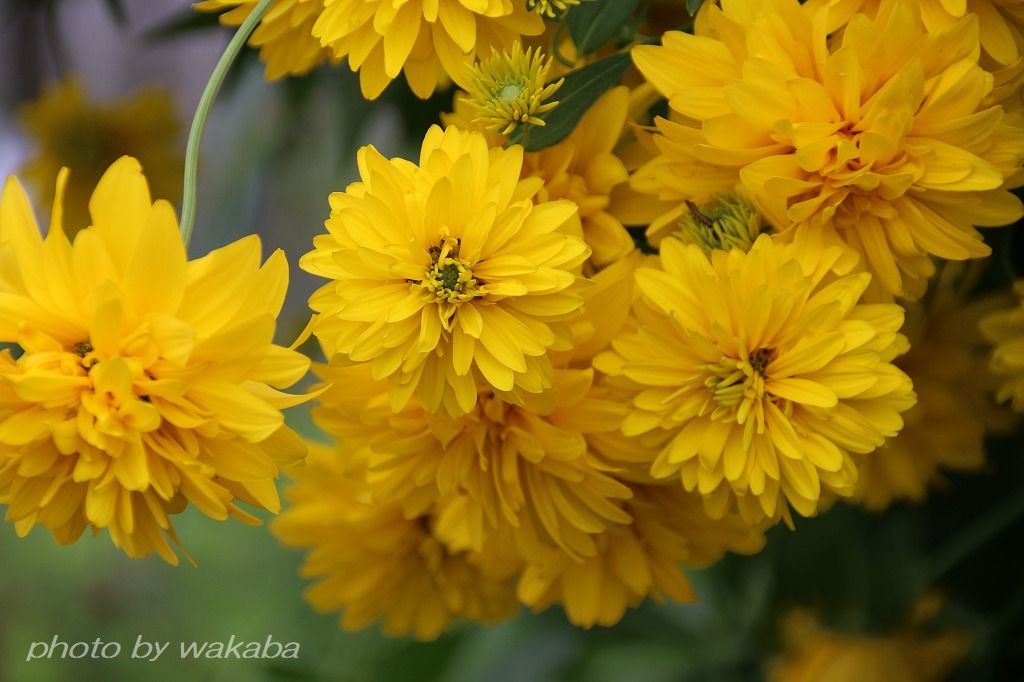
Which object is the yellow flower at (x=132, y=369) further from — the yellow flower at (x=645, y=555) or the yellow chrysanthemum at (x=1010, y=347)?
the yellow chrysanthemum at (x=1010, y=347)

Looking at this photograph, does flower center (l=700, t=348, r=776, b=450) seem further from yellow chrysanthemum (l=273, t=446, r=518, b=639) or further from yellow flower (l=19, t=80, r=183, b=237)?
yellow flower (l=19, t=80, r=183, b=237)

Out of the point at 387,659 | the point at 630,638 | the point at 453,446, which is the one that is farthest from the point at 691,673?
the point at 453,446

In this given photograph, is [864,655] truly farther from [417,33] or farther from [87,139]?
[87,139]

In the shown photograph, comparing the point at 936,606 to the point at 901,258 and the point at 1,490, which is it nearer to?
the point at 901,258

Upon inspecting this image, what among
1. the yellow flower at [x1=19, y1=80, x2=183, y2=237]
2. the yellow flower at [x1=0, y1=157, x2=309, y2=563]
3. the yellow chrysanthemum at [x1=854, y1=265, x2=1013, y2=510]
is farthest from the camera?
the yellow flower at [x1=19, y1=80, x2=183, y2=237]

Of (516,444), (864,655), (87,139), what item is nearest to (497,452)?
(516,444)

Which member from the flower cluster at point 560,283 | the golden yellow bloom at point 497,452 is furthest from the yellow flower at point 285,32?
the golden yellow bloom at point 497,452

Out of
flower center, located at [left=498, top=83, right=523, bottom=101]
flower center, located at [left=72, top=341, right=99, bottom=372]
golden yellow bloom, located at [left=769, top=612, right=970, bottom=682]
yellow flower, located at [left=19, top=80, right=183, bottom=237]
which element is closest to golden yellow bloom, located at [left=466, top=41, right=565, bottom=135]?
flower center, located at [left=498, top=83, right=523, bottom=101]
